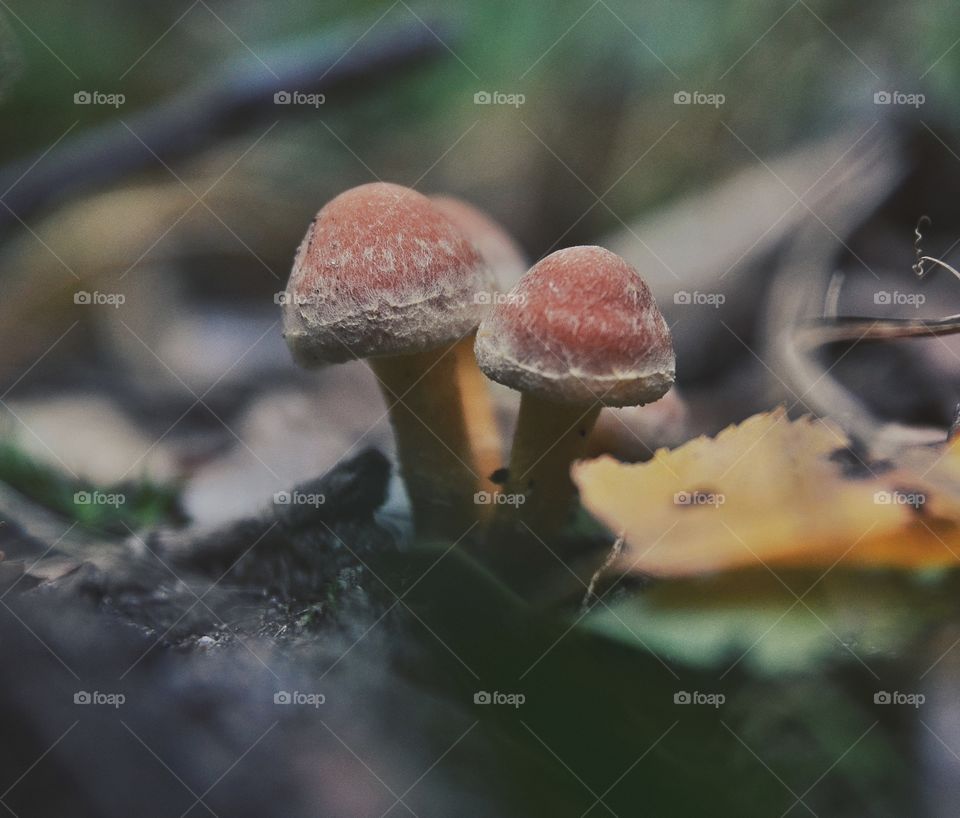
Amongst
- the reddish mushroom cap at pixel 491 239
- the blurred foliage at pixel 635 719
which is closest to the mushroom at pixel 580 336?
the reddish mushroom cap at pixel 491 239

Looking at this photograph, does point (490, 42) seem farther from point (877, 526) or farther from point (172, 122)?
point (877, 526)

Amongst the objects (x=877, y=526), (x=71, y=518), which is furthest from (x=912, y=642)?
(x=71, y=518)
